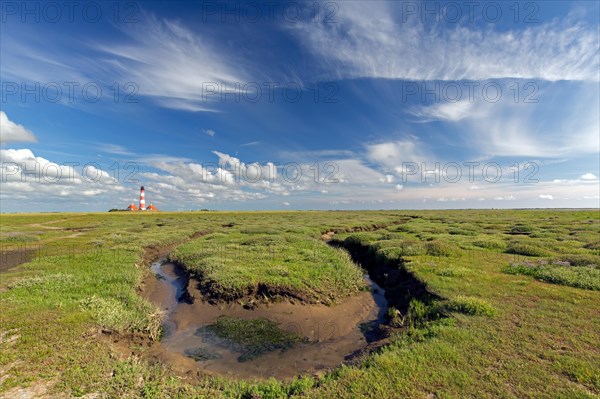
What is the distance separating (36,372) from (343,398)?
10332 mm

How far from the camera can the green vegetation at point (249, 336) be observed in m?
14.1

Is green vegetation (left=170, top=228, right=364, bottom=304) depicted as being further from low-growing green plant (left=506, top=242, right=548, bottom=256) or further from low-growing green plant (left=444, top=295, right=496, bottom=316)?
low-growing green plant (left=506, top=242, right=548, bottom=256)

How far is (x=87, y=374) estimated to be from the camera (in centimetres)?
964

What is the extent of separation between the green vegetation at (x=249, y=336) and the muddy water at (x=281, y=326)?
1.03ft

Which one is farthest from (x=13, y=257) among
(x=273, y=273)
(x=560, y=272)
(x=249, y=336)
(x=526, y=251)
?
(x=526, y=251)

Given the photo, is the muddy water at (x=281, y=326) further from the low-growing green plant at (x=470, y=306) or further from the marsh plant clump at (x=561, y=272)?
the marsh plant clump at (x=561, y=272)

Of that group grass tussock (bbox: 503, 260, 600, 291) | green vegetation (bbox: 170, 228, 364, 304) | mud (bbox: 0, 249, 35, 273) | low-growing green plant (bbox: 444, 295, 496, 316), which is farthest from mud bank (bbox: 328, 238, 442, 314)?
mud (bbox: 0, 249, 35, 273)

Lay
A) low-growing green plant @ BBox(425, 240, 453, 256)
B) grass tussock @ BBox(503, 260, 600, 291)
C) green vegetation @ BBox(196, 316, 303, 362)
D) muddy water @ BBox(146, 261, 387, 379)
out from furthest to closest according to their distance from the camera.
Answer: low-growing green plant @ BBox(425, 240, 453, 256), grass tussock @ BBox(503, 260, 600, 291), green vegetation @ BBox(196, 316, 303, 362), muddy water @ BBox(146, 261, 387, 379)

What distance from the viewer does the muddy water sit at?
12.5 m

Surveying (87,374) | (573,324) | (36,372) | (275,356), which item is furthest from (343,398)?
(573,324)

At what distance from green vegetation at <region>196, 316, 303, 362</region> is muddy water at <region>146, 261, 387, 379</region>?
31cm

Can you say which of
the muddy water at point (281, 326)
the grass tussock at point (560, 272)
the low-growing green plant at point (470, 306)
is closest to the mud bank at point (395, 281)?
the muddy water at point (281, 326)

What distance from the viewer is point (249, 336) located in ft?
49.9

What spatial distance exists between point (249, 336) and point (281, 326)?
6.65 feet
